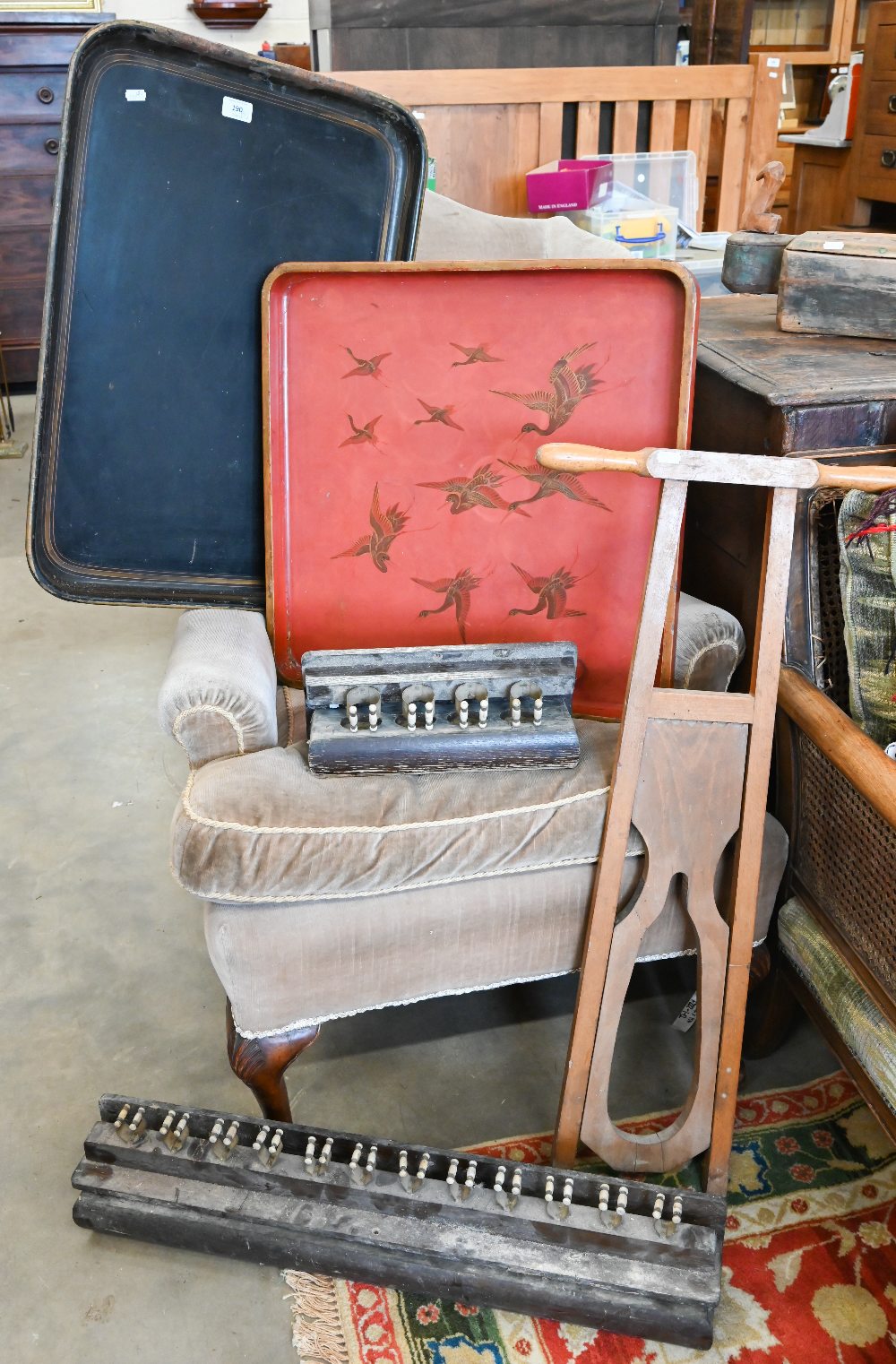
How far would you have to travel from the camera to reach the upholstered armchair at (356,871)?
1.33 meters

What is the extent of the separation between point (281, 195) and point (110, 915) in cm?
126

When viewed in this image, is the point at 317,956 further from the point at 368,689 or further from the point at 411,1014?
the point at 411,1014

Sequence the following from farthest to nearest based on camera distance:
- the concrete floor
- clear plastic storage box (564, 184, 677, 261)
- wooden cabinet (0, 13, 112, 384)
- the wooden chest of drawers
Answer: wooden cabinet (0, 13, 112, 384) → the wooden chest of drawers → clear plastic storage box (564, 184, 677, 261) → the concrete floor

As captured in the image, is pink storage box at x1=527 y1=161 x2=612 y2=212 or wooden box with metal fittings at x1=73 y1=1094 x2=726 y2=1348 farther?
pink storage box at x1=527 y1=161 x2=612 y2=212

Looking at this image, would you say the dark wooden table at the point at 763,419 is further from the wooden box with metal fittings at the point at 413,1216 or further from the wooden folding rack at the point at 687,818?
the wooden box with metal fittings at the point at 413,1216

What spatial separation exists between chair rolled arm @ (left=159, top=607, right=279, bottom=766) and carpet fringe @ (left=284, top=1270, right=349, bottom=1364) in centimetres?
66

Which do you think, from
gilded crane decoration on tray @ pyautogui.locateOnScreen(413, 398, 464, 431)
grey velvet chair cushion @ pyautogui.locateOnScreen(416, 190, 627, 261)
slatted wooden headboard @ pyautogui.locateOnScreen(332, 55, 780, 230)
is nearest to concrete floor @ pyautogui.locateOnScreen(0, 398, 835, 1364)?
gilded crane decoration on tray @ pyautogui.locateOnScreen(413, 398, 464, 431)

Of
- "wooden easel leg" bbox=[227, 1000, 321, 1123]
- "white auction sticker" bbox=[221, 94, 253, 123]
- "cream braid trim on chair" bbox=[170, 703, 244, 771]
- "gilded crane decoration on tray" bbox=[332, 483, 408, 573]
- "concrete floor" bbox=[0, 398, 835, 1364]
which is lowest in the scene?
"concrete floor" bbox=[0, 398, 835, 1364]

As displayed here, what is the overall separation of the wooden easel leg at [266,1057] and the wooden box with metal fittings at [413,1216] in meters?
0.06

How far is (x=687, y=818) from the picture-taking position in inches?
53.1

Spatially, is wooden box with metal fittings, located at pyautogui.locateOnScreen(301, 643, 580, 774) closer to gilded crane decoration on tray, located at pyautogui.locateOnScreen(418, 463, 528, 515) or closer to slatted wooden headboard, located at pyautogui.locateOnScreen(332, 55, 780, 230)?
gilded crane decoration on tray, located at pyautogui.locateOnScreen(418, 463, 528, 515)

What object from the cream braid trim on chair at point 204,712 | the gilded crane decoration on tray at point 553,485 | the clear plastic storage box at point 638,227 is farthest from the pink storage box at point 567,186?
the cream braid trim on chair at point 204,712

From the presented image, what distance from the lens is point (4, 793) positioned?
2.38 metres

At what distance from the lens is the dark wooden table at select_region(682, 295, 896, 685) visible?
148cm
